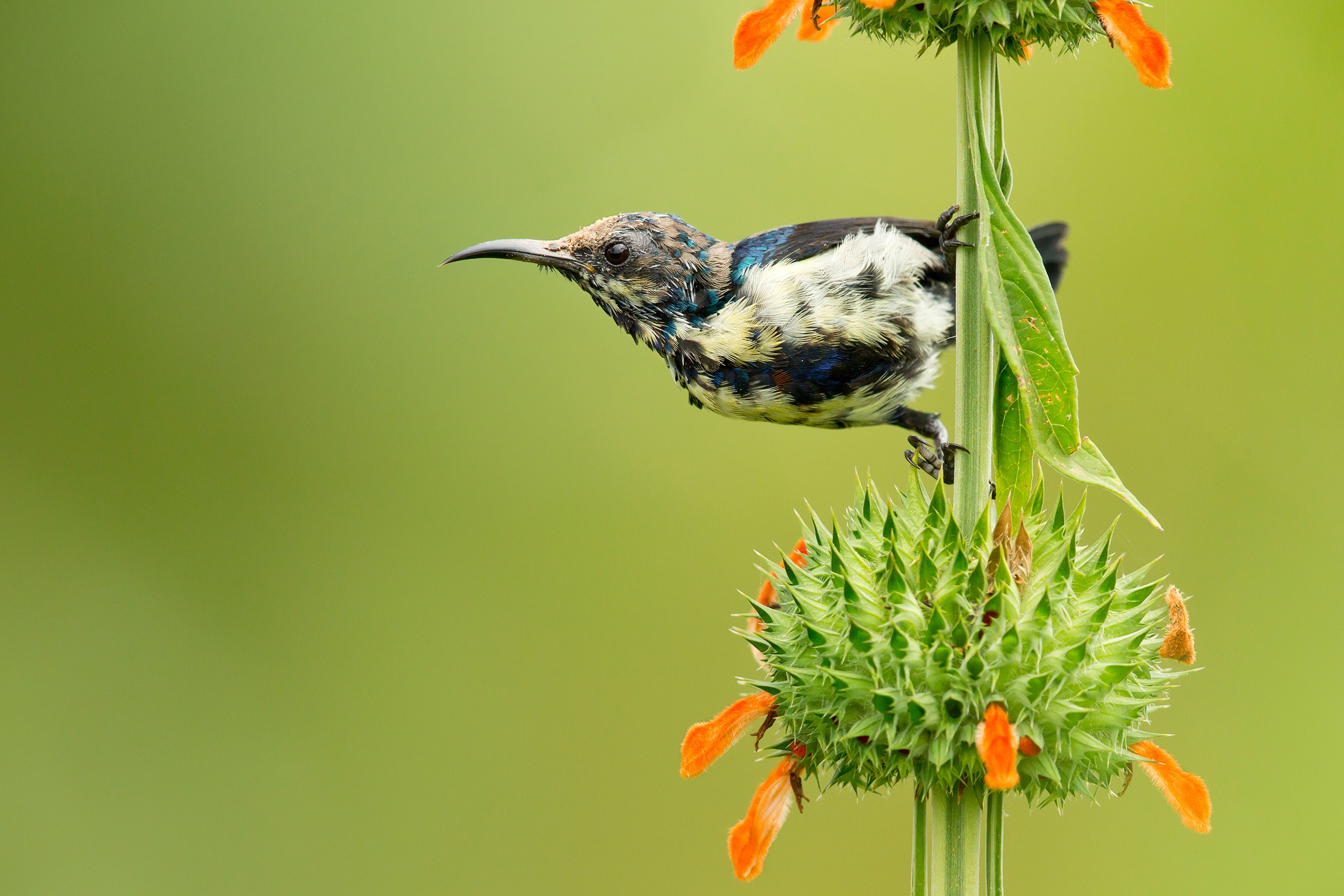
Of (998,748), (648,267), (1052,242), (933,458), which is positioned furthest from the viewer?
(1052,242)

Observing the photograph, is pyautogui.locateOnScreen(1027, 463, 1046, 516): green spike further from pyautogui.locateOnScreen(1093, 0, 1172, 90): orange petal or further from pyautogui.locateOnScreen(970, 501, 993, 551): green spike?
pyautogui.locateOnScreen(1093, 0, 1172, 90): orange petal

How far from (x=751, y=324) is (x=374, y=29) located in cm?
438

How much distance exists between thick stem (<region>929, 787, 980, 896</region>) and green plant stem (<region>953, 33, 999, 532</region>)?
0.39m

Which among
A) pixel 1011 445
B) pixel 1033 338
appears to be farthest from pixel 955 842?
pixel 1033 338

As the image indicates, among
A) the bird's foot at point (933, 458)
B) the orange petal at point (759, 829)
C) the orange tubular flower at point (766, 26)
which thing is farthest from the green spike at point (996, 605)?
the orange tubular flower at point (766, 26)

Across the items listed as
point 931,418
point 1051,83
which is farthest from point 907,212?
point 931,418

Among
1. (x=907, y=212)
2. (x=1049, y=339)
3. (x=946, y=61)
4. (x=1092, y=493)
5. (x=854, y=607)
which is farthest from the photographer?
(x=946, y=61)

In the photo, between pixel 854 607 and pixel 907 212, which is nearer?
pixel 854 607

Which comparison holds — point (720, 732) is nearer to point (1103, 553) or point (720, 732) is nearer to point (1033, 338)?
point (1103, 553)

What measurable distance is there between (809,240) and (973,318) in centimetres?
88

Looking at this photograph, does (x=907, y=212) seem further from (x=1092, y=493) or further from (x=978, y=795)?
(x=978, y=795)

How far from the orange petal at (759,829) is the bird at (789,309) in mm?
745

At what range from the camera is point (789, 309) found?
217 cm

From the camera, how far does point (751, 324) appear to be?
2174 mm
